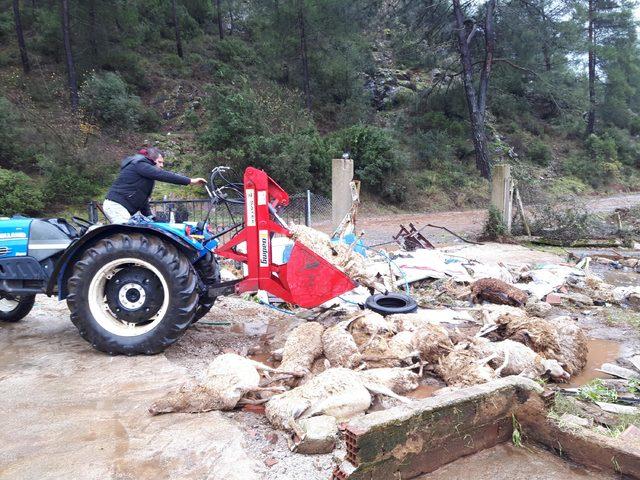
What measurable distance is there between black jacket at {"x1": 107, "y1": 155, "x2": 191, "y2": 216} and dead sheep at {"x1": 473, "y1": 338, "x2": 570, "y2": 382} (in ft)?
11.3

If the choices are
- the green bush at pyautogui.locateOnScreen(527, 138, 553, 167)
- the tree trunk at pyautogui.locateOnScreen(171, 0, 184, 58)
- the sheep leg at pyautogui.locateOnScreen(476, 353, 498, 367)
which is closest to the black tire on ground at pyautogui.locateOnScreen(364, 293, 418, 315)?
the sheep leg at pyautogui.locateOnScreen(476, 353, 498, 367)

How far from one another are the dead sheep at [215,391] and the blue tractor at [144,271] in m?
0.95

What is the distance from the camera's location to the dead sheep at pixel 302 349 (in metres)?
3.99

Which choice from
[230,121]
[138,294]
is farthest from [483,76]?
[138,294]

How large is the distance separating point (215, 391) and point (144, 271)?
5.25 feet

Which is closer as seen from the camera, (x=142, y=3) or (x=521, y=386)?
(x=521, y=386)

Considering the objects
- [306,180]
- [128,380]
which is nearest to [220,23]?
[306,180]

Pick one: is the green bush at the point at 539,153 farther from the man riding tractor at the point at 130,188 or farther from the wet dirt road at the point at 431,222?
the man riding tractor at the point at 130,188

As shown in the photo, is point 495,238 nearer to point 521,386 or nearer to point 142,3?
point 521,386

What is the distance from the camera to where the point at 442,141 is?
2619 cm

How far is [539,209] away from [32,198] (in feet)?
46.7

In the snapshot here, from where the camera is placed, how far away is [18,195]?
13.6 metres

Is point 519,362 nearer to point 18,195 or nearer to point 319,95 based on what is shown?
point 18,195

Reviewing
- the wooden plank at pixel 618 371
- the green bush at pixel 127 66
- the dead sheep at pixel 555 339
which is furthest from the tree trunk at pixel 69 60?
the wooden plank at pixel 618 371
